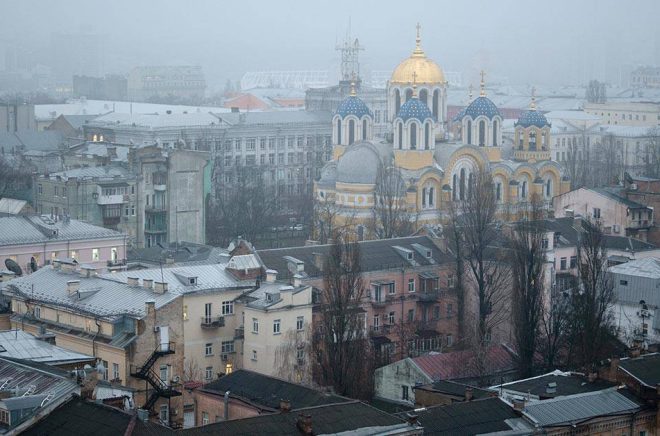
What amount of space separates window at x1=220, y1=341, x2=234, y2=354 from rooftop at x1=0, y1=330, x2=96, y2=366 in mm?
5466

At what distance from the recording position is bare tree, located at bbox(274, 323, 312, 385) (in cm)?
3225

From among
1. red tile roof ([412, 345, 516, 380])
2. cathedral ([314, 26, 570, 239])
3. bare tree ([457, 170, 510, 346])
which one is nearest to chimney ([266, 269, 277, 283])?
red tile roof ([412, 345, 516, 380])

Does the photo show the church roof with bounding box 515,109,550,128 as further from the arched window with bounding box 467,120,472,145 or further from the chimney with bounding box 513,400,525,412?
the chimney with bounding box 513,400,525,412

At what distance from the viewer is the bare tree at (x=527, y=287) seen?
32.9m

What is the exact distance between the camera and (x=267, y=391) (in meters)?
26.6

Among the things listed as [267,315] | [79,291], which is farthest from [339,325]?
[79,291]

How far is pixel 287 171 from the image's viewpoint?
7262 cm

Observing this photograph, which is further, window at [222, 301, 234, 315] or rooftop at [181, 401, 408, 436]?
window at [222, 301, 234, 315]

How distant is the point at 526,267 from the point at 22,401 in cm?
1521

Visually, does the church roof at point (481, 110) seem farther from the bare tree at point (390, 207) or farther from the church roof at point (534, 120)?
the bare tree at point (390, 207)

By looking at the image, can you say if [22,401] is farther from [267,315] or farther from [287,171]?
[287,171]

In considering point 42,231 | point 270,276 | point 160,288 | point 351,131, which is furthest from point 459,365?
point 351,131

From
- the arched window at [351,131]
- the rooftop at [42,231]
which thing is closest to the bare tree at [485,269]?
the rooftop at [42,231]

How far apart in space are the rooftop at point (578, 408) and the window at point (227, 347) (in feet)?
30.6
